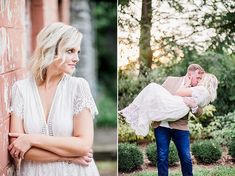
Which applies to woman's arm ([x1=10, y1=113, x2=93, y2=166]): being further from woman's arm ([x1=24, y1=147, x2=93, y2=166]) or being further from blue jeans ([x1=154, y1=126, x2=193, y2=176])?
blue jeans ([x1=154, y1=126, x2=193, y2=176])

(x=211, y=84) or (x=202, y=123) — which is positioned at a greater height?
(x=211, y=84)

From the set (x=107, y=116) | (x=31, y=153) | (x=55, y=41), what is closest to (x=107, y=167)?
(x=107, y=116)

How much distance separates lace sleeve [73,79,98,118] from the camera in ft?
10.3

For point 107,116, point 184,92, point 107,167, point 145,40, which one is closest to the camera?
point 184,92

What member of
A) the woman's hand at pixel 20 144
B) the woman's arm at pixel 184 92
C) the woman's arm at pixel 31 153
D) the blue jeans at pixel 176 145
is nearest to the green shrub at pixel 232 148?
the blue jeans at pixel 176 145

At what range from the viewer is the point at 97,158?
5125 millimetres

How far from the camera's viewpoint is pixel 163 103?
335 centimetres

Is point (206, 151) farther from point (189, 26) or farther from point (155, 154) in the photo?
point (189, 26)

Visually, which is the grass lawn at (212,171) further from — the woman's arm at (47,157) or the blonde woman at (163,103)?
the woman's arm at (47,157)

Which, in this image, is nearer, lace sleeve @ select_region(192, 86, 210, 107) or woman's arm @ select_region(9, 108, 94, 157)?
woman's arm @ select_region(9, 108, 94, 157)

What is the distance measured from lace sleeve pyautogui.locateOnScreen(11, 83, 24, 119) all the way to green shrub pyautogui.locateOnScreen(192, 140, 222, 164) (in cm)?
→ 81

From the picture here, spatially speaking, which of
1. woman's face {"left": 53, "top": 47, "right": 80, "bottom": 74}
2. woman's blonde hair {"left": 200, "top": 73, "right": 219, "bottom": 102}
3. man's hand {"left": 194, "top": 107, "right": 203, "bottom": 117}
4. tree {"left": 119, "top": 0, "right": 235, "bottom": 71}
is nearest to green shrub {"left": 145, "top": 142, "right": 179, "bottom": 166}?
man's hand {"left": 194, "top": 107, "right": 203, "bottom": 117}

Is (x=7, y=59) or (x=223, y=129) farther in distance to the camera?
(x=223, y=129)

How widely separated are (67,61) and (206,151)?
30.2 inches
